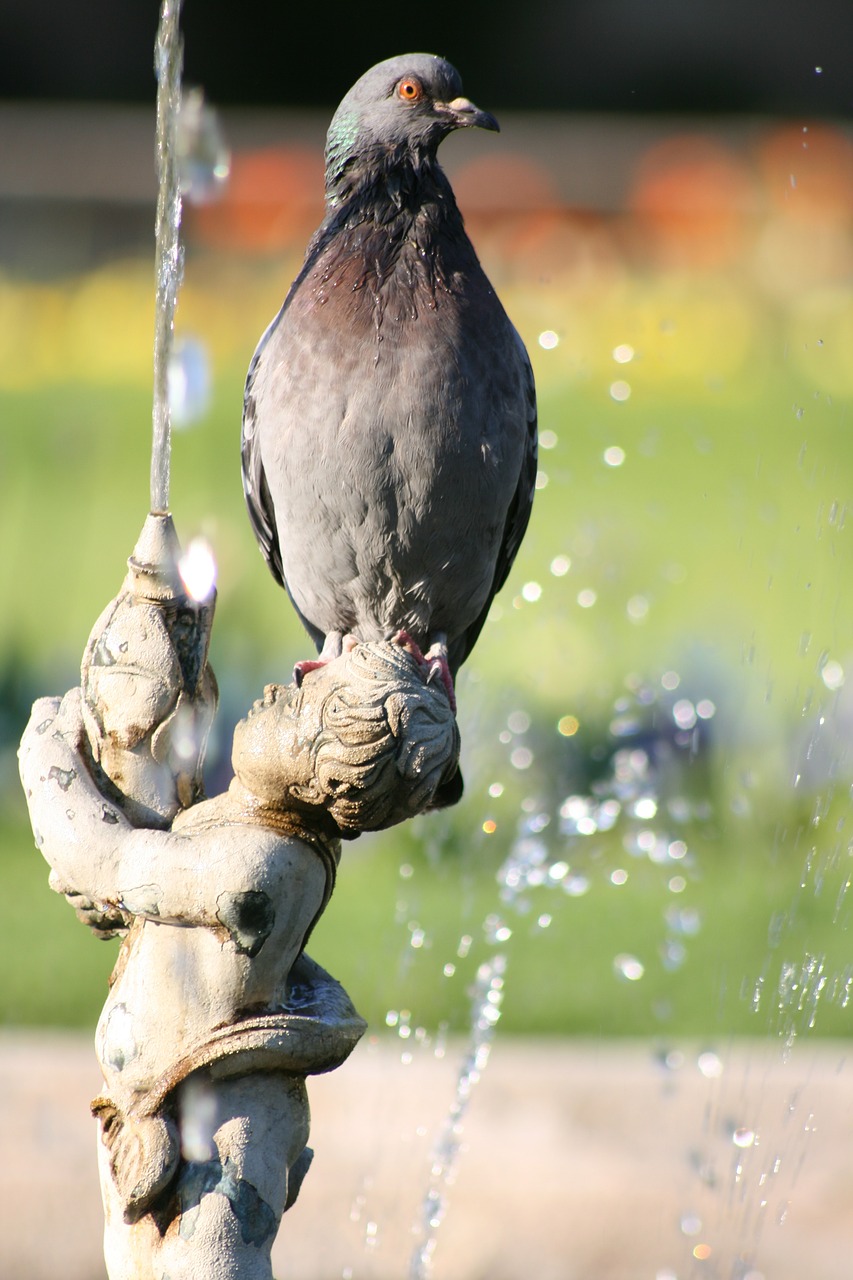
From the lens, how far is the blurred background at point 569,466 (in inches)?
232

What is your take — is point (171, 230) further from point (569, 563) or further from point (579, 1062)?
point (569, 563)

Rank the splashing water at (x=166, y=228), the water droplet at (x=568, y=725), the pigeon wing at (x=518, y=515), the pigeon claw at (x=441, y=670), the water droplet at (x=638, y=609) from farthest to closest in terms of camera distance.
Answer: the water droplet at (x=638, y=609) → the water droplet at (x=568, y=725) → the pigeon wing at (x=518, y=515) → the pigeon claw at (x=441, y=670) → the splashing water at (x=166, y=228)

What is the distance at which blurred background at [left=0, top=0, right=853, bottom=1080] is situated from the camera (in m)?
5.89

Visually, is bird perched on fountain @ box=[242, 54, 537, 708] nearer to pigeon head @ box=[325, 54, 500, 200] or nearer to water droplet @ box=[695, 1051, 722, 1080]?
pigeon head @ box=[325, 54, 500, 200]

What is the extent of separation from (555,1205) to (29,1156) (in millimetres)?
1227

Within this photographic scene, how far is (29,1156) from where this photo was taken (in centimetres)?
369

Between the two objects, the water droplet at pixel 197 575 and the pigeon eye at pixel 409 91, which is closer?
the water droplet at pixel 197 575

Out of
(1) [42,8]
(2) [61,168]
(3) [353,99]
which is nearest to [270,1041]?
(3) [353,99]

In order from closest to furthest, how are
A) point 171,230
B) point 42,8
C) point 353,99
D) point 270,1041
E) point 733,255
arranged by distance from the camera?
1. point 270,1041
2. point 171,230
3. point 353,99
4. point 733,255
5. point 42,8

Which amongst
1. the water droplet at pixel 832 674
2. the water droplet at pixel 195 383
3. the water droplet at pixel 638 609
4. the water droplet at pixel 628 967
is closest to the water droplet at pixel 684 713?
the water droplet at pixel 832 674

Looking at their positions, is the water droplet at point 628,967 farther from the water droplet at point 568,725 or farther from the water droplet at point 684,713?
the water droplet at point 684,713

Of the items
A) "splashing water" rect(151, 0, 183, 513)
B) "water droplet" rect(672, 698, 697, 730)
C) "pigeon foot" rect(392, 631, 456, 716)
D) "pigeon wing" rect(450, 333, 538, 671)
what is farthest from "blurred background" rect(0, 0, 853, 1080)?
"splashing water" rect(151, 0, 183, 513)

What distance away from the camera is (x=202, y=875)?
70.2 inches

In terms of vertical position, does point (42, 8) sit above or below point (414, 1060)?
above
